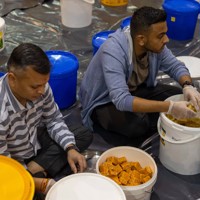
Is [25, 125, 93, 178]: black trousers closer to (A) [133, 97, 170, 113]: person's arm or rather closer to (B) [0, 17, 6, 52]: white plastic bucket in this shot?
(A) [133, 97, 170, 113]: person's arm

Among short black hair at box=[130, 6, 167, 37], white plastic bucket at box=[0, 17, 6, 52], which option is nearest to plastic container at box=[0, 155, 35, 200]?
short black hair at box=[130, 6, 167, 37]

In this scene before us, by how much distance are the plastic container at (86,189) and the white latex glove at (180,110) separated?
1.61 ft

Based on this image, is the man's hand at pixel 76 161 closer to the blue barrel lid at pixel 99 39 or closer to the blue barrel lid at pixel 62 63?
the blue barrel lid at pixel 62 63

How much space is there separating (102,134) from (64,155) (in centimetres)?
34

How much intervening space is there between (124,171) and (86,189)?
12.7 inches

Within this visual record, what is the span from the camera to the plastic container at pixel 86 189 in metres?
1.21

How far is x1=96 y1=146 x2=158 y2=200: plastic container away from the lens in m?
1.40

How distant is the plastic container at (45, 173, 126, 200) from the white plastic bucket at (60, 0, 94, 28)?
5.86 feet

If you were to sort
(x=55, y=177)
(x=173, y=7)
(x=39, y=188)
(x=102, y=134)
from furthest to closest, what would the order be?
(x=173, y=7)
(x=102, y=134)
(x=55, y=177)
(x=39, y=188)

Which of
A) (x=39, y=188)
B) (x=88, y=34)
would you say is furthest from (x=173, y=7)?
(x=39, y=188)

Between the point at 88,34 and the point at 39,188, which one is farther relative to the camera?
the point at 88,34

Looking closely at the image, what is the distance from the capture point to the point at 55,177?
167 centimetres

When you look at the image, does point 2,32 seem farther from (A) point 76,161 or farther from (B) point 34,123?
(A) point 76,161

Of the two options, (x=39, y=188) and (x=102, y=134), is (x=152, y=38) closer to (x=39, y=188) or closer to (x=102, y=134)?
(x=102, y=134)
